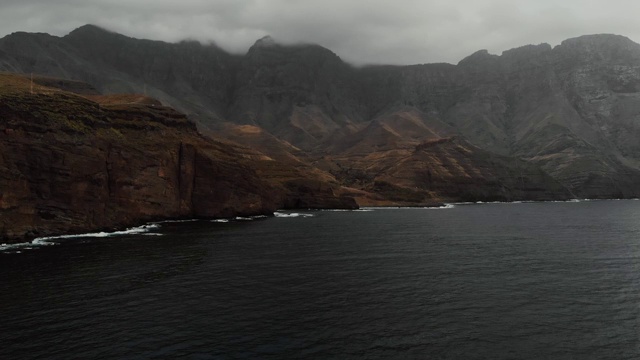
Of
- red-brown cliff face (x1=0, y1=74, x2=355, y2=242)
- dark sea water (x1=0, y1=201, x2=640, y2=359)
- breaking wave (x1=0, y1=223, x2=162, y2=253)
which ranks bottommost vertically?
dark sea water (x1=0, y1=201, x2=640, y2=359)

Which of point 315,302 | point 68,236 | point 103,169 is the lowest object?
point 315,302

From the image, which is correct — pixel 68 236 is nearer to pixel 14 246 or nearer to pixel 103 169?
pixel 14 246

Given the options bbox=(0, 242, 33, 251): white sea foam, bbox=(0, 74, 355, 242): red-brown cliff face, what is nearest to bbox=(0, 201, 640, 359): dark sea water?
bbox=(0, 242, 33, 251): white sea foam

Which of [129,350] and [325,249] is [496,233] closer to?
[325,249]

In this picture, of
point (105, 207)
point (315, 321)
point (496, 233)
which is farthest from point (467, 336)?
point (105, 207)

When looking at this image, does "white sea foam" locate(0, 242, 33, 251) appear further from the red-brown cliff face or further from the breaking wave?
the red-brown cliff face

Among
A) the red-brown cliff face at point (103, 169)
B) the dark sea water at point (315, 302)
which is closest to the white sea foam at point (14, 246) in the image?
the red-brown cliff face at point (103, 169)

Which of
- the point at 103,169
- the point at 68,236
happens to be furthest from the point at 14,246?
the point at 103,169
